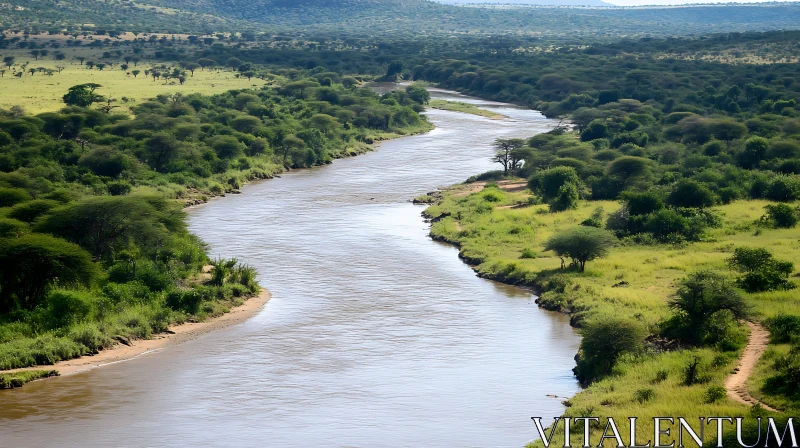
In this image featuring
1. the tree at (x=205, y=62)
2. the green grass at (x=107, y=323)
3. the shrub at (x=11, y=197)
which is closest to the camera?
the green grass at (x=107, y=323)

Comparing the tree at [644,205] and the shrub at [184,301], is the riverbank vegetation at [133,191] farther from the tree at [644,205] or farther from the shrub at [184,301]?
the tree at [644,205]

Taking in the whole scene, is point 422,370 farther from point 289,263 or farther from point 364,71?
point 364,71

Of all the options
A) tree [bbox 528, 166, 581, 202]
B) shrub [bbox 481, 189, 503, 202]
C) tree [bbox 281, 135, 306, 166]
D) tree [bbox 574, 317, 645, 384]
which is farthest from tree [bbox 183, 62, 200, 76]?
tree [bbox 574, 317, 645, 384]

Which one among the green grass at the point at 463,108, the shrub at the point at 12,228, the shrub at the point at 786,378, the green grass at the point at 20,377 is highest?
the shrub at the point at 12,228

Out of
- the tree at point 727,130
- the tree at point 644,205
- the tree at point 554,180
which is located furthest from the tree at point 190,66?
the tree at point 644,205

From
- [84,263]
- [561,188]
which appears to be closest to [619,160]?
[561,188]

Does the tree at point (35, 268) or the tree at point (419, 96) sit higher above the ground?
the tree at point (35, 268)
